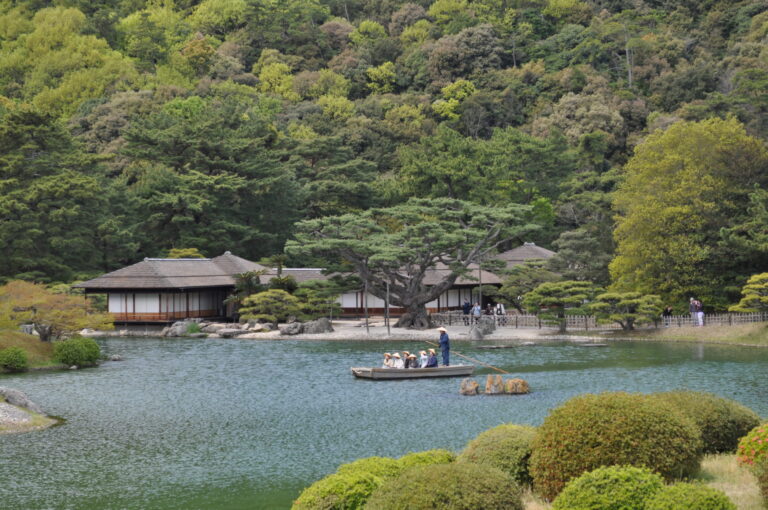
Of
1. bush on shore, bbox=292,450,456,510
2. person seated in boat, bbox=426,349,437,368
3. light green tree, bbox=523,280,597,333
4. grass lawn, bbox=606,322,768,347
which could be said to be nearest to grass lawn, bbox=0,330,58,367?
person seated in boat, bbox=426,349,437,368

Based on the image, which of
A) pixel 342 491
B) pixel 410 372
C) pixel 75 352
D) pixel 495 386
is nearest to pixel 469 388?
pixel 495 386

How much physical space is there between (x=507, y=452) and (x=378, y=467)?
1739 mm

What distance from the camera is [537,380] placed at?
87.9 feet

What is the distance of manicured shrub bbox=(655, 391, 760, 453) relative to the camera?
37.2 feet

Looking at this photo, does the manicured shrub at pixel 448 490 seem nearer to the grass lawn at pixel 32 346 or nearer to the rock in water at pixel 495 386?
the rock in water at pixel 495 386

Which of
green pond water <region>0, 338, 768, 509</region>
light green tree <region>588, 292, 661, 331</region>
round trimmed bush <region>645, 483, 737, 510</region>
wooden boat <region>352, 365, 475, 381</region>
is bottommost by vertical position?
green pond water <region>0, 338, 768, 509</region>

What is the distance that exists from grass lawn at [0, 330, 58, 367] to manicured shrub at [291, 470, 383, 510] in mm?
24728

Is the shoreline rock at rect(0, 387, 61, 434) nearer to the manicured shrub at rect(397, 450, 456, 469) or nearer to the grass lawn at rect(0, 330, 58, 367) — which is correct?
the grass lawn at rect(0, 330, 58, 367)

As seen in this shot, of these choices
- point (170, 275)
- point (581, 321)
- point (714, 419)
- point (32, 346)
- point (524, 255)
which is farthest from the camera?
point (524, 255)

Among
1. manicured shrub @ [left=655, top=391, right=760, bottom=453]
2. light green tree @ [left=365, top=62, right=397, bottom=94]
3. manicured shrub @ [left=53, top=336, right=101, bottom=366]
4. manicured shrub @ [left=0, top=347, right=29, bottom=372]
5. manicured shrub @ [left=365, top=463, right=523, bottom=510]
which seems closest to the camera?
→ manicured shrub @ [left=365, top=463, right=523, bottom=510]

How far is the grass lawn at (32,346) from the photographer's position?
30.9 m

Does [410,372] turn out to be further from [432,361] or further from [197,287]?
[197,287]

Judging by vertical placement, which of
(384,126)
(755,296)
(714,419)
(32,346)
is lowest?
(714,419)

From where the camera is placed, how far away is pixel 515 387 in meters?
24.3
